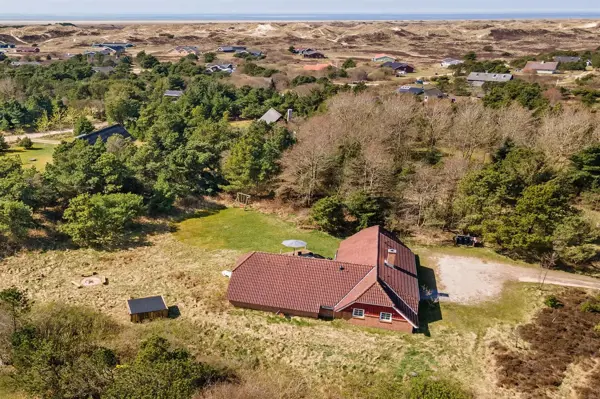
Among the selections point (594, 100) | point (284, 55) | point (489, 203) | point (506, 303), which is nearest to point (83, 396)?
point (506, 303)

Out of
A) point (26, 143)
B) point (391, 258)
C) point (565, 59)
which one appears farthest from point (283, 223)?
point (565, 59)

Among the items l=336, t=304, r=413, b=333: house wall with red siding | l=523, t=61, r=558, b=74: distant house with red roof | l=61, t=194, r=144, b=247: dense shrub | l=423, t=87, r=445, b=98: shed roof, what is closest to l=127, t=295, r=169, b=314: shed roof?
l=61, t=194, r=144, b=247: dense shrub

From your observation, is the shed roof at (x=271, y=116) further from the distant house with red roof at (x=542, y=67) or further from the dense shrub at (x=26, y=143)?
the distant house with red roof at (x=542, y=67)

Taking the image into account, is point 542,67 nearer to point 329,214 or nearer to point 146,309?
point 329,214

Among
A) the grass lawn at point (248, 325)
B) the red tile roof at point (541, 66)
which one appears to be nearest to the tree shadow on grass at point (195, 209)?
the grass lawn at point (248, 325)

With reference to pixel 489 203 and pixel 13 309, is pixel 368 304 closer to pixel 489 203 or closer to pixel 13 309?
pixel 489 203
